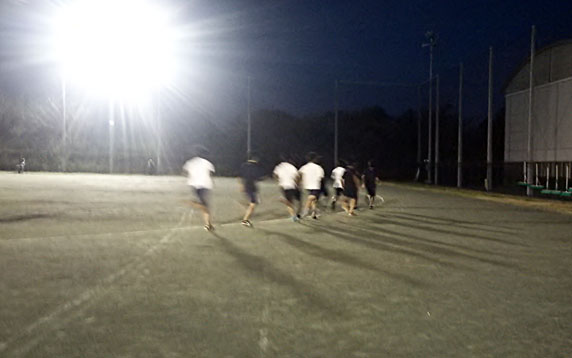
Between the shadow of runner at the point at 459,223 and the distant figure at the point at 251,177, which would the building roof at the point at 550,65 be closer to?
the shadow of runner at the point at 459,223

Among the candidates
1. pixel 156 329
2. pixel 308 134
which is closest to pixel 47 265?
pixel 156 329

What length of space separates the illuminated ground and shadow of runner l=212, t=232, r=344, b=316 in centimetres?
4

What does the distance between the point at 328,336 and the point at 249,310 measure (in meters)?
1.16

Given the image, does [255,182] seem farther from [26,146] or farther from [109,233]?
[26,146]

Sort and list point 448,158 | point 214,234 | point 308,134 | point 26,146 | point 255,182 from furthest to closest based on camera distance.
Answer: point 308,134 → point 448,158 → point 26,146 → point 255,182 → point 214,234

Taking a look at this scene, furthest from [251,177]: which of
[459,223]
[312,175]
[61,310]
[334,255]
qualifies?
[61,310]

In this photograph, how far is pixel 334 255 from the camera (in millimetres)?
9594

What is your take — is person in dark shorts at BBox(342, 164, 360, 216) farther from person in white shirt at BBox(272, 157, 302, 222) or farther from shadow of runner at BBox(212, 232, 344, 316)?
shadow of runner at BBox(212, 232, 344, 316)

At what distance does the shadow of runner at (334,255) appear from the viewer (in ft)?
25.2

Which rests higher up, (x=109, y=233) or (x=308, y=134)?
(x=308, y=134)

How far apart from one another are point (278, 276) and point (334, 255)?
2.07m

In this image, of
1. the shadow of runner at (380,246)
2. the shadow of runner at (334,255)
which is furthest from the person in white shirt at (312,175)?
the shadow of runner at (334,255)

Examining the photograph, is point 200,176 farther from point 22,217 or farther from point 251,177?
point 22,217

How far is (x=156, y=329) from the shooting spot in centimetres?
516
